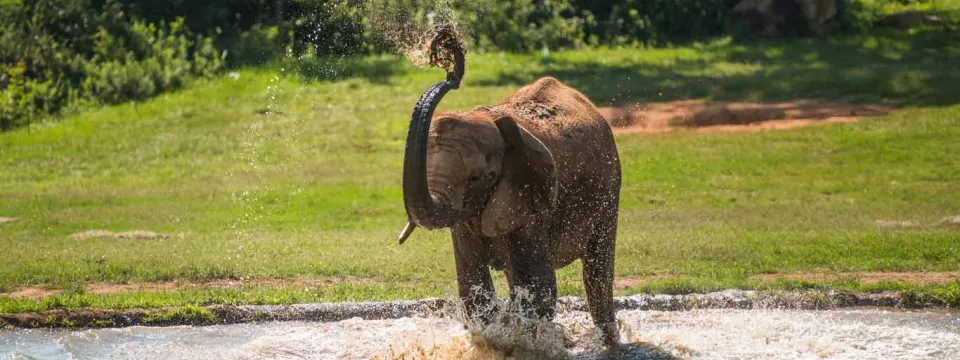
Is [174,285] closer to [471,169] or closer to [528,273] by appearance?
[528,273]

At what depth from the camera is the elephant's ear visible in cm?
848

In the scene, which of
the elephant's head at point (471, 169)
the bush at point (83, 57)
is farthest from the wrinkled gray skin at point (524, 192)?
the bush at point (83, 57)

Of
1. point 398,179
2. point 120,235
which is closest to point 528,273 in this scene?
point 120,235

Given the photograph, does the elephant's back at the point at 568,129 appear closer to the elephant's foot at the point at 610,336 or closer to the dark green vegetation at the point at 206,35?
the elephant's foot at the point at 610,336

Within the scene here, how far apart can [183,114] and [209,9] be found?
14.8 ft

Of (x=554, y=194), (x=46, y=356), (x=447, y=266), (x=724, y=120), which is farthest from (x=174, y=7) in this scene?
(x=554, y=194)

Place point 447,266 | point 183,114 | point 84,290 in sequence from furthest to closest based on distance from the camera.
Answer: point 183,114 → point 447,266 → point 84,290

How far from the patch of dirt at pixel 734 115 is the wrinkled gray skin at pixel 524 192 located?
11.2 metres

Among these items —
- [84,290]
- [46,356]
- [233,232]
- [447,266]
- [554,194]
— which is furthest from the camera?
[233,232]

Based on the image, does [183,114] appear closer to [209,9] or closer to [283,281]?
[209,9]

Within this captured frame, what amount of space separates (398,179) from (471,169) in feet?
36.0

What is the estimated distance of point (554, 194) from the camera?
864 cm

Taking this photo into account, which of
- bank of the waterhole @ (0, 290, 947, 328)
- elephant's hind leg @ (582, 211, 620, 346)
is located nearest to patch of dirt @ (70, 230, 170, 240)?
bank of the waterhole @ (0, 290, 947, 328)

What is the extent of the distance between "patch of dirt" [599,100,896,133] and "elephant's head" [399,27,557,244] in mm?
12579
